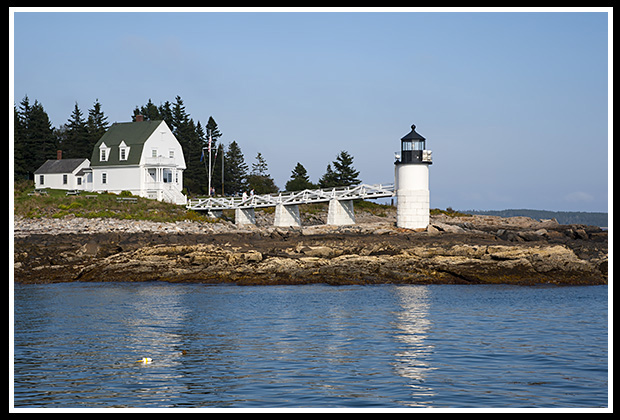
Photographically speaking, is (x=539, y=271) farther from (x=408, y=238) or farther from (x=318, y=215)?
(x=318, y=215)

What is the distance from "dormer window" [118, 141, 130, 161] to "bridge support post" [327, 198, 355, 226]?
2268cm

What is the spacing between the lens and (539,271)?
26.8 meters

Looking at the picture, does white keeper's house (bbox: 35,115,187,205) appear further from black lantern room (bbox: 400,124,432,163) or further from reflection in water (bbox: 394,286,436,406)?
reflection in water (bbox: 394,286,436,406)

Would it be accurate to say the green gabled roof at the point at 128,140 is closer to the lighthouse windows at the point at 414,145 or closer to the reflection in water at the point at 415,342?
the lighthouse windows at the point at 414,145

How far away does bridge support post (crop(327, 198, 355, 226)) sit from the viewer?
45.5 meters

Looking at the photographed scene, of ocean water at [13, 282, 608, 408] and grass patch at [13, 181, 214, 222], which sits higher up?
grass patch at [13, 181, 214, 222]

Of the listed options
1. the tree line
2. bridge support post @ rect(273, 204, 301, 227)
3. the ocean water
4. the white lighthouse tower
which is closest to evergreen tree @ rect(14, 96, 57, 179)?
the tree line

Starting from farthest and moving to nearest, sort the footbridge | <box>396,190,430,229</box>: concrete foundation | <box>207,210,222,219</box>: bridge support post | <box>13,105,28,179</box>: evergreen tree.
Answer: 1. <box>13,105,28,179</box>: evergreen tree
2. <box>207,210,222,219</box>: bridge support post
3. the footbridge
4. <box>396,190,430,229</box>: concrete foundation

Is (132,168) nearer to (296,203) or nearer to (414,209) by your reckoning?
(296,203)

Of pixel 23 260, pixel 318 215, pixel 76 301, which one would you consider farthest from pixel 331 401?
pixel 318 215

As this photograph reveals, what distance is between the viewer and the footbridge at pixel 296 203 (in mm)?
45375

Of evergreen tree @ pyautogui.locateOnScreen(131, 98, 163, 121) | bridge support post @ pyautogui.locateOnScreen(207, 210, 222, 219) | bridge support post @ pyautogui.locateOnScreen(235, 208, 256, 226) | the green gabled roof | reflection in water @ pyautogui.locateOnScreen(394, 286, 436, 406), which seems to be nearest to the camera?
reflection in water @ pyautogui.locateOnScreen(394, 286, 436, 406)

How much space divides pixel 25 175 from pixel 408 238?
169ft

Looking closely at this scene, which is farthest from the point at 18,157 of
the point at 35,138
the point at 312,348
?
the point at 312,348
